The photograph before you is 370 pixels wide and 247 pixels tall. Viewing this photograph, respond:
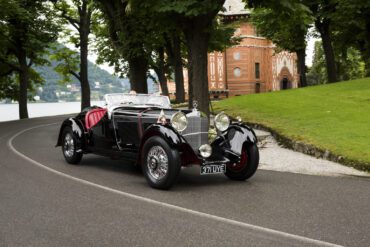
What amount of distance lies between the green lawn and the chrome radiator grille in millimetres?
3409

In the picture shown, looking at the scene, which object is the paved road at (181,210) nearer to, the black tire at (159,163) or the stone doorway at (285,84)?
the black tire at (159,163)

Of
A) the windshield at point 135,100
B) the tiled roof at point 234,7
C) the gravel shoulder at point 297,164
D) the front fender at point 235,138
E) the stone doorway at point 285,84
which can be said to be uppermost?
the tiled roof at point 234,7

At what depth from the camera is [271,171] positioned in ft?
32.5

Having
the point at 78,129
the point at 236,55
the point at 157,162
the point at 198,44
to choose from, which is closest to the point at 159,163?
the point at 157,162

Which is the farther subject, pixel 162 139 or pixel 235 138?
pixel 235 138

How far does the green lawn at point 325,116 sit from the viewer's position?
11.4 m

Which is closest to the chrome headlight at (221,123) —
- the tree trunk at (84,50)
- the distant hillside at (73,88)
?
the tree trunk at (84,50)

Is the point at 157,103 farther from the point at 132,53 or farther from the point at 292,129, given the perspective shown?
the point at 132,53

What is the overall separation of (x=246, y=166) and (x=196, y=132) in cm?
113

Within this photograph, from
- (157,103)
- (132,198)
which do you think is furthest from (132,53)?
(132,198)

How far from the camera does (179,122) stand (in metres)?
8.09

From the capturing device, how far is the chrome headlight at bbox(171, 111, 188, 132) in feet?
26.5

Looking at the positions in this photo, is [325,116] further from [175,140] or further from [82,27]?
[82,27]

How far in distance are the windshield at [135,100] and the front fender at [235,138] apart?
7.53ft
